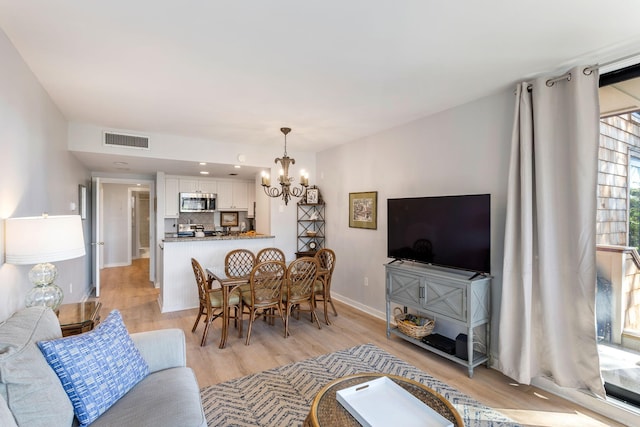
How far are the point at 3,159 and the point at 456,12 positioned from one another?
2.83 m

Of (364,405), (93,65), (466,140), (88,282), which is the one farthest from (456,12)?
(88,282)

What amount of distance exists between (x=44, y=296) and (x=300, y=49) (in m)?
2.39

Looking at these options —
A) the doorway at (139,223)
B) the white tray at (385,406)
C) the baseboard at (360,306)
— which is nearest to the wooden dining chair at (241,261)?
the baseboard at (360,306)

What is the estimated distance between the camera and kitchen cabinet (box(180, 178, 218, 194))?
6.64 metres

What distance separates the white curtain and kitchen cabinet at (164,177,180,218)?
235 inches

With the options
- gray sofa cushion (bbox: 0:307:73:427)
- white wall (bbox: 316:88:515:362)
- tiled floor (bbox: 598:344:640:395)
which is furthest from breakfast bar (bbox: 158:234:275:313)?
tiled floor (bbox: 598:344:640:395)

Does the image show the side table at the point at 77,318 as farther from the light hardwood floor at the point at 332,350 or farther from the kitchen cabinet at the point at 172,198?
the kitchen cabinet at the point at 172,198

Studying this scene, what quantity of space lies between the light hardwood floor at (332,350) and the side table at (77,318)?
99 centimetres

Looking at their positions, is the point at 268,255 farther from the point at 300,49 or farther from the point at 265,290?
the point at 300,49

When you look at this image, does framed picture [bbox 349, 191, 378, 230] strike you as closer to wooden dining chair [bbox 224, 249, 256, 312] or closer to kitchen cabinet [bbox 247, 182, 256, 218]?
wooden dining chair [bbox 224, 249, 256, 312]

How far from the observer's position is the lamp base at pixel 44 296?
2084 mm

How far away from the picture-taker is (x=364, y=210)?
4605 mm

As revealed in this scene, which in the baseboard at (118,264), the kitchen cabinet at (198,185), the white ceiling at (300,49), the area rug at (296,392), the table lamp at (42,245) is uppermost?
the white ceiling at (300,49)

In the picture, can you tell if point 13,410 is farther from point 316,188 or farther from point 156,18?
point 316,188
